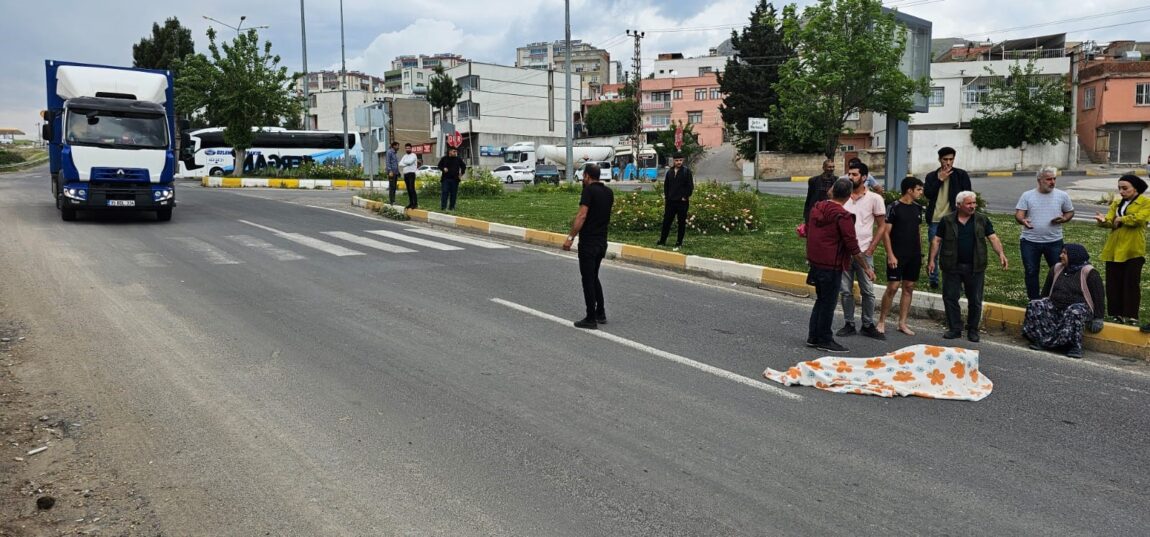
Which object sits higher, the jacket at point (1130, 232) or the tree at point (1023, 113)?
the tree at point (1023, 113)

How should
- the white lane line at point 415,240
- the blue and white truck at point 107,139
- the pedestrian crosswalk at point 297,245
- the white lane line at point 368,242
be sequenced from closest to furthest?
the pedestrian crosswalk at point 297,245
the white lane line at point 368,242
the white lane line at point 415,240
the blue and white truck at point 107,139

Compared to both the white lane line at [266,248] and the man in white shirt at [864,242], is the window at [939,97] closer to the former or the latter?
the white lane line at [266,248]

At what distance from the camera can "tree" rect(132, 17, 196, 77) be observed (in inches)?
2352

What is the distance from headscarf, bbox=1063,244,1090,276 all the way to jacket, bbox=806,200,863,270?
2077 millimetres

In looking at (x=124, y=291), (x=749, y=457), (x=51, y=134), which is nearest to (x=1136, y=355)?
(x=749, y=457)

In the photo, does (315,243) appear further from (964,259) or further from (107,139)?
(964,259)

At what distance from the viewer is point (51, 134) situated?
18.1 m

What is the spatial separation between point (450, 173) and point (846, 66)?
955 centimetres

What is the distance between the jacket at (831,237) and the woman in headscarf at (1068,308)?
1.89 metres

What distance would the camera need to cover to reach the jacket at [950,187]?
9.43 metres

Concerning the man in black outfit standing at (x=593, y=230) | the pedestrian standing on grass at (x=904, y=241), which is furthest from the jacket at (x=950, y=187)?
the man in black outfit standing at (x=593, y=230)

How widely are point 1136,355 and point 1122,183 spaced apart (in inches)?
68.1

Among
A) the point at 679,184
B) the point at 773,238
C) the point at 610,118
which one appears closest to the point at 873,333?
the point at 679,184

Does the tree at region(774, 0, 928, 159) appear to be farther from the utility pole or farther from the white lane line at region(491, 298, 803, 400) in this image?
the utility pole
